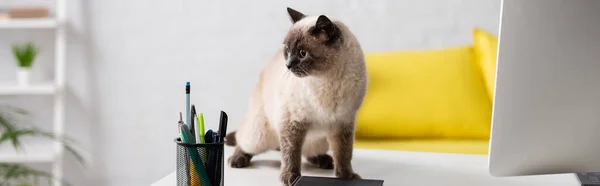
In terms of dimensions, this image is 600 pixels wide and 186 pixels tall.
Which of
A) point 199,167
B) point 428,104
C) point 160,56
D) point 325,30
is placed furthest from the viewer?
point 160,56

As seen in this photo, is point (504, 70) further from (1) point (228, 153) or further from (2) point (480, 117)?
(2) point (480, 117)

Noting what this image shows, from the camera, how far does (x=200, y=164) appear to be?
0.97 m

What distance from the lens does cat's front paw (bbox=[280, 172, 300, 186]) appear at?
1.12 m

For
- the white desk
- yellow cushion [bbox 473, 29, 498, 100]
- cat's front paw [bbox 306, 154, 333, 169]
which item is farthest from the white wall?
cat's front paw [bbox 306, 154, 333, 169]

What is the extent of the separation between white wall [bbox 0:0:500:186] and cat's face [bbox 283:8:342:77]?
1.52 m

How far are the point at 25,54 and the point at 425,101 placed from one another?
1.63 metres

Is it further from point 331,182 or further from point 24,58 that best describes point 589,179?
point 24,58

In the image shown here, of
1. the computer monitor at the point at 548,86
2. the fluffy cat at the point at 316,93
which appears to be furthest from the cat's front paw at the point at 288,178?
the computer monitor at the point at 548,86

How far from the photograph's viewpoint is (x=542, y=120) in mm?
862

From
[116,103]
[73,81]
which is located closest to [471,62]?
[116,103]

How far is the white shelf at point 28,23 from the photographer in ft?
8.75

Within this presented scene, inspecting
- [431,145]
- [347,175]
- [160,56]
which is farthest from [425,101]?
[160,56]

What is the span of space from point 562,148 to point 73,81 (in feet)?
8.06

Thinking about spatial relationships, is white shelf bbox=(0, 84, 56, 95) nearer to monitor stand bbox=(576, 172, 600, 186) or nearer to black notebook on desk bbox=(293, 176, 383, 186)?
black notebook on desk bbox=(293, 176, 383, 186)
